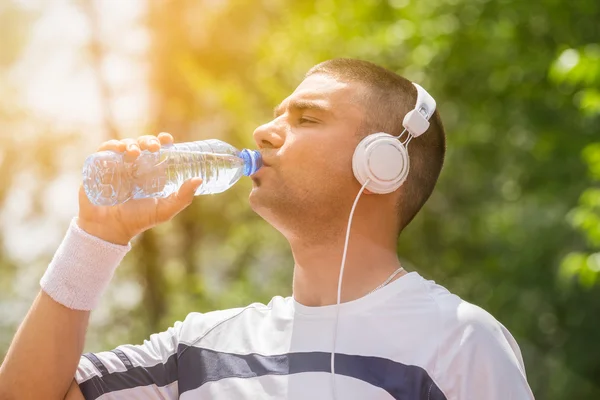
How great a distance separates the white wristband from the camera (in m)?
1.93

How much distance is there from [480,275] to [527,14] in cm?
260

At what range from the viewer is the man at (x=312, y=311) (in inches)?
71.0

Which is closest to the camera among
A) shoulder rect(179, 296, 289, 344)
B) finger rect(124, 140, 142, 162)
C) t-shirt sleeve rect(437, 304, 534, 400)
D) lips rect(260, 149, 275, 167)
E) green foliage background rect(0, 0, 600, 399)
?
t-shirt sleeve rect(437, 304, 534, 400)

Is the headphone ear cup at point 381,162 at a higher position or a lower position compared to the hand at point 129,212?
higher

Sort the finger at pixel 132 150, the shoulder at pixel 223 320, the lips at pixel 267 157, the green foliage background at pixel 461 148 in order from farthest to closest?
the green foliage background at pixel 461 148 → the shoulder at pixel 223 320 → the lips at pixel 267 157 → the finger at pixel 132 150

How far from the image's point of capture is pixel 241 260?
10.8 metres

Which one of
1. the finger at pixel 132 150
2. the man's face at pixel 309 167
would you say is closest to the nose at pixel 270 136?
the man's face at pixel 309 167

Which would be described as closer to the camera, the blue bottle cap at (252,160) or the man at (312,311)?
the man at (312,311)

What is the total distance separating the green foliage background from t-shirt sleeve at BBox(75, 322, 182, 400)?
151 inches

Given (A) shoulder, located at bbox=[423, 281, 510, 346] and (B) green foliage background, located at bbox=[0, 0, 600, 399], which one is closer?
(A) shoulder, located at bbox=[423, 281, 510, 346]

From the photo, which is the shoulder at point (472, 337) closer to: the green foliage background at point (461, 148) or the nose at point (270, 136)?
the nose at point (270, 136)

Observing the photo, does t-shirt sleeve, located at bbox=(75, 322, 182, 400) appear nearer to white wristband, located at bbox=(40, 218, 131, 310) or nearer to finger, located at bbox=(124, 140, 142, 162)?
white wristband, located at bbox=(40, 218, 131, 310)

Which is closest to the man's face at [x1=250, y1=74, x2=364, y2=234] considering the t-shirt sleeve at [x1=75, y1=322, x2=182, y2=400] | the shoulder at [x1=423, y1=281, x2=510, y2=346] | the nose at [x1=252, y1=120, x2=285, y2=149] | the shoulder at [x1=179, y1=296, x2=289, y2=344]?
the nose at [x1=252, y1=120, x2=285, y2=149]

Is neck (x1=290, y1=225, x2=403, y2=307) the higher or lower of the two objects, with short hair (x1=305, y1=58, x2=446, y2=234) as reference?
lower
